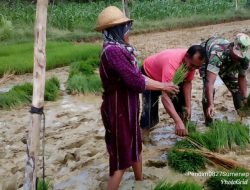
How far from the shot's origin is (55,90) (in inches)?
280

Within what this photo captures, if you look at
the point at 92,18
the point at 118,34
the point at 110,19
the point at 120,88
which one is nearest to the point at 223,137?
the point at 120,88

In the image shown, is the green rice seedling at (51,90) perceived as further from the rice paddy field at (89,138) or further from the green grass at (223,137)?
the green grass at (223,137)

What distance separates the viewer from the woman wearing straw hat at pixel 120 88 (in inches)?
117

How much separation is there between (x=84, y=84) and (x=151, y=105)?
294 centimetres

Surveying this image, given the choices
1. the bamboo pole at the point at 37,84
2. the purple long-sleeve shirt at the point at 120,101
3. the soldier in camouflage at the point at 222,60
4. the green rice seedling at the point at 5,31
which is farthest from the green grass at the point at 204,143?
the green rice seedling at the point at 5,31

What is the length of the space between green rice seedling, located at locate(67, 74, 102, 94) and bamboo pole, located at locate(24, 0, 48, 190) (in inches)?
166

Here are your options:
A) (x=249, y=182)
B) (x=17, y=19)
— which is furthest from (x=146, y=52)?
(x=249, y=182)

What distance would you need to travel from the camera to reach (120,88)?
312cm

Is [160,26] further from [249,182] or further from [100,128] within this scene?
[249,182]

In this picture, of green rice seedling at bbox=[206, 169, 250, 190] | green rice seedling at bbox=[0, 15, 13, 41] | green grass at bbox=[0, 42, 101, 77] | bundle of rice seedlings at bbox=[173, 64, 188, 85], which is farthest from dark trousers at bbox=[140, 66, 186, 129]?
green rice seedling at bbox=[0, 15, 13, 41]

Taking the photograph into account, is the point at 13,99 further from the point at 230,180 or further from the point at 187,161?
the point at 230,180

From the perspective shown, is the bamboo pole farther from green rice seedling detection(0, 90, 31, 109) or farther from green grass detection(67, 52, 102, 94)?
green grass detection(67, 52, 102, 94)

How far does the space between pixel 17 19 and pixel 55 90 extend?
906 cm

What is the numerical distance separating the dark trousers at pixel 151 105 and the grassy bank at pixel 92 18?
958 cm
